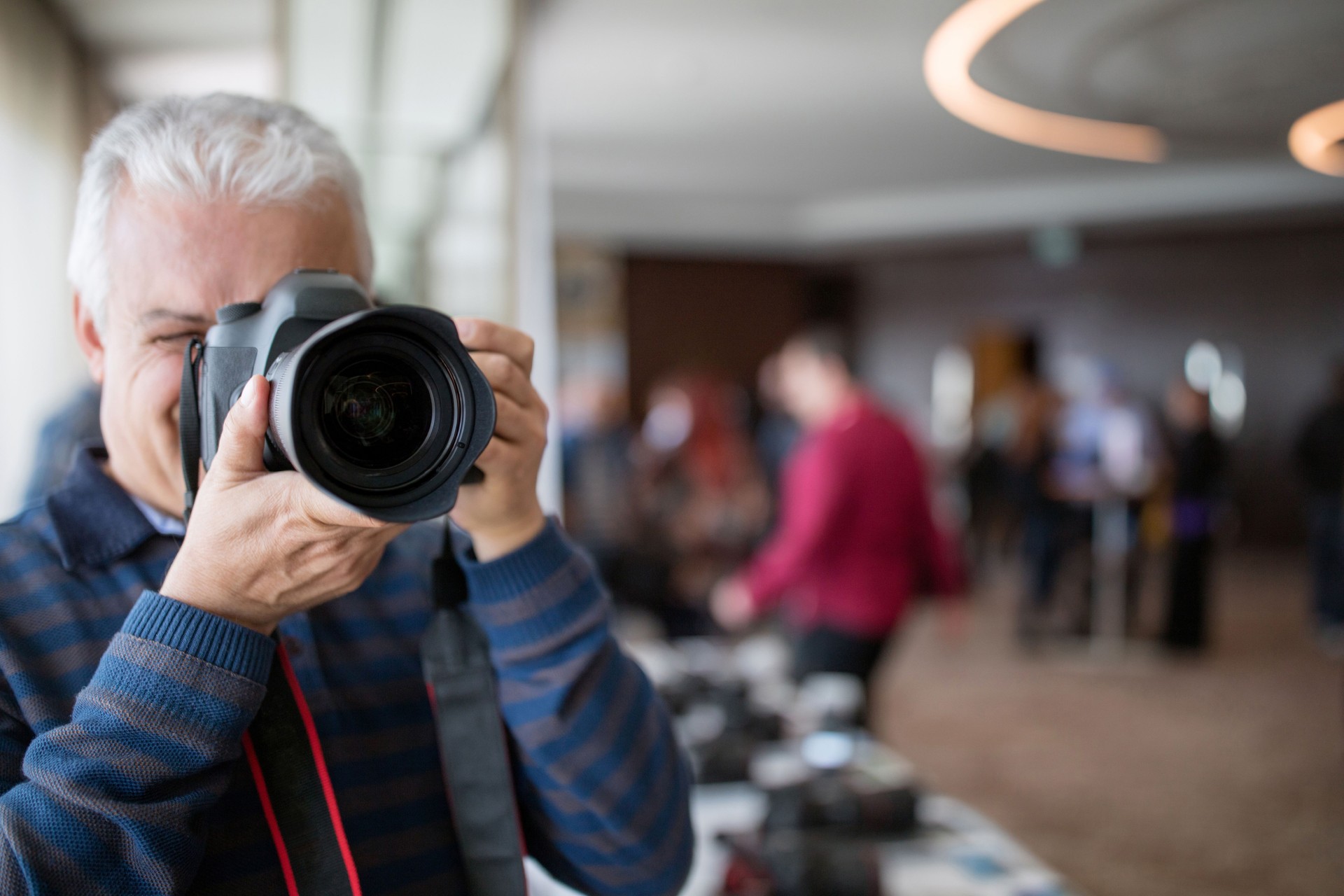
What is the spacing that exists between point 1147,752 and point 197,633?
152 inches

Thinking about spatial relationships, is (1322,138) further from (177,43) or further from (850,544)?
(177,43)

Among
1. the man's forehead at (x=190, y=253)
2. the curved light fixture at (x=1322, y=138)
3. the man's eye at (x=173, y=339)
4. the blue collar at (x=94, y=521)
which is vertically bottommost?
the blue collar at (x=94, y=521)

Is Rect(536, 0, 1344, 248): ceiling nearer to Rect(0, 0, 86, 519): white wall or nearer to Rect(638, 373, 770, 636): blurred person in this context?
Rect(638, 373, 770, 636): blurred person

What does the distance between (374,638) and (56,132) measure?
322 cm

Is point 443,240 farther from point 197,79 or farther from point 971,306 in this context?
point 971,306

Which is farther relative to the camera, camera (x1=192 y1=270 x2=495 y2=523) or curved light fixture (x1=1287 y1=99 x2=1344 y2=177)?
curved light fixture (x1=1287 y1=99 x2=1344 y2=177)

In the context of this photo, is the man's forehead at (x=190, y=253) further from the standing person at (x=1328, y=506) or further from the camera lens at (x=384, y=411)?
the standing person at (x=1328, y=506)

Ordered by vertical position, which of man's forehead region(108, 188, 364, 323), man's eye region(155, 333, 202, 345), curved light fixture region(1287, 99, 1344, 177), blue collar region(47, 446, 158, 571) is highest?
curved light fixture region(1287, 99, 1344, 177)

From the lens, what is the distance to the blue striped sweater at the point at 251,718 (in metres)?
0.54

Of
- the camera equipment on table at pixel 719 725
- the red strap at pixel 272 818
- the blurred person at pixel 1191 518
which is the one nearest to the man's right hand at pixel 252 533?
the red strap at pixel 272 818

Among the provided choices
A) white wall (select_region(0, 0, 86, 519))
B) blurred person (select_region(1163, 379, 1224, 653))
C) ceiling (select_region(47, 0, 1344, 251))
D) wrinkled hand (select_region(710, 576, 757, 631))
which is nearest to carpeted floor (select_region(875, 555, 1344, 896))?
blurred person (select_region(1163, 379, 1224, 653))

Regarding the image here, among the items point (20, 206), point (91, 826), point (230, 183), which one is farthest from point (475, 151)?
point (91, 826)

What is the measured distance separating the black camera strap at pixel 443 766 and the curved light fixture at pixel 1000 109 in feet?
7.89

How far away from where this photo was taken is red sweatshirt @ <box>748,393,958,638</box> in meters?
2.56
